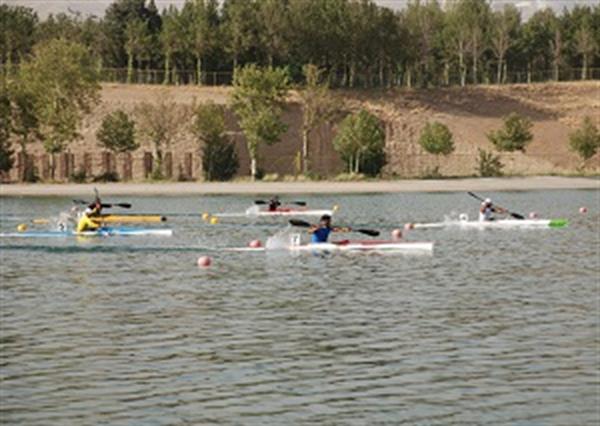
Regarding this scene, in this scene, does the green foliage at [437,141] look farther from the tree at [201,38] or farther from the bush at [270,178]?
the tree at [201,38]

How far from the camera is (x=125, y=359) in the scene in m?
28.0

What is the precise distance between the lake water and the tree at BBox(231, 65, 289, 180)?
67.6 m

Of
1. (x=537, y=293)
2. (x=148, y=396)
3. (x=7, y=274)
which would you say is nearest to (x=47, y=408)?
(x=148, y=396)

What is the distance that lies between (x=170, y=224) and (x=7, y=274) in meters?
23.9

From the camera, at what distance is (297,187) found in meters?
108

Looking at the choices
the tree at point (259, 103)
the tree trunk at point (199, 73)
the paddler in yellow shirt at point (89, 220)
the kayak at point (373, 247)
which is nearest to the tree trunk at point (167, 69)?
the tree trunk at point (199, 73)

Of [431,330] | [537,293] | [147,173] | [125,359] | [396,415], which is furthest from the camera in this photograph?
[147,173]

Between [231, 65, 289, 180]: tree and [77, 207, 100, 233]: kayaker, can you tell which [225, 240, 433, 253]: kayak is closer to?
[77, 207, 100, 233]: kayaker

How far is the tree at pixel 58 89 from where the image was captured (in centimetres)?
11856

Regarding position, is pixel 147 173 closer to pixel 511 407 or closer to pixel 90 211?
pixel 90 211

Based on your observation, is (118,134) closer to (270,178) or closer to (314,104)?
(270,178)

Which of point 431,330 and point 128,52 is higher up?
point 128,52

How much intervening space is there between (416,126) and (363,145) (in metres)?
41.9

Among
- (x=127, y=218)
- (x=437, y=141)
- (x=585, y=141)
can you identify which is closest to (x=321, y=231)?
(x=127, y=218)
